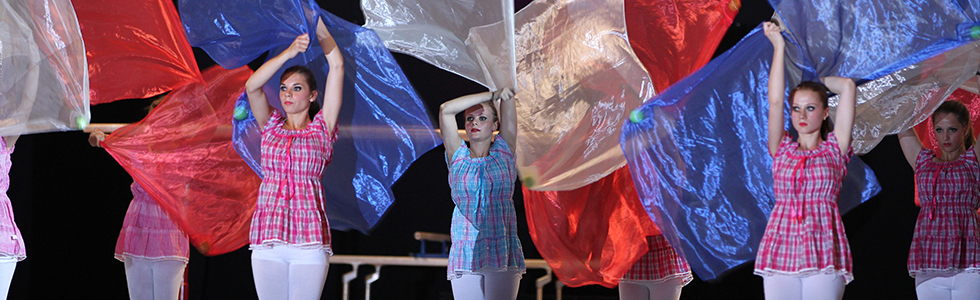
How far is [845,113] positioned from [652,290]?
1.08 m

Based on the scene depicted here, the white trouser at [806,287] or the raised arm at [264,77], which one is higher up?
the raised arm at [264,77]

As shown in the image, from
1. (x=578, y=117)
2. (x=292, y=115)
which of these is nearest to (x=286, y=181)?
(x=292, y=115)

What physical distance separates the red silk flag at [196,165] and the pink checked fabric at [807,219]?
5.88ft

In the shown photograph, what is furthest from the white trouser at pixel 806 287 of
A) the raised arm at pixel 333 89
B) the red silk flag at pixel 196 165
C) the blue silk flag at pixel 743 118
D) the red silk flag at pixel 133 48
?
the red silk flag at pixel 133 48

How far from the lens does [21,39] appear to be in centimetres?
267

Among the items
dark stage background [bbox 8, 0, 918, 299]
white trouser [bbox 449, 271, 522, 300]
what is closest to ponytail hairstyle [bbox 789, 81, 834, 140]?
white trouser [bbox 449, 271, 522, 300]

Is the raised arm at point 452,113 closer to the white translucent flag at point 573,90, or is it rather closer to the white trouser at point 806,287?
the white translucent flag at point 573,90

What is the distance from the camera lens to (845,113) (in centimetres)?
217

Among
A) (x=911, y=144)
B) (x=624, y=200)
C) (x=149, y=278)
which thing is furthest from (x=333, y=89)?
(x=911, y=144)

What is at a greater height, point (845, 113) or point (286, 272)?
point (845, 113)

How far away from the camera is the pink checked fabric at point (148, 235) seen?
3125 millimetres

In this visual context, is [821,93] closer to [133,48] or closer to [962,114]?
[962,114]

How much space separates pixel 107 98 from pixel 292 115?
0.96 meters

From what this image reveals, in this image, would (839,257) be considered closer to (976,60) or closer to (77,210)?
(976,60)
